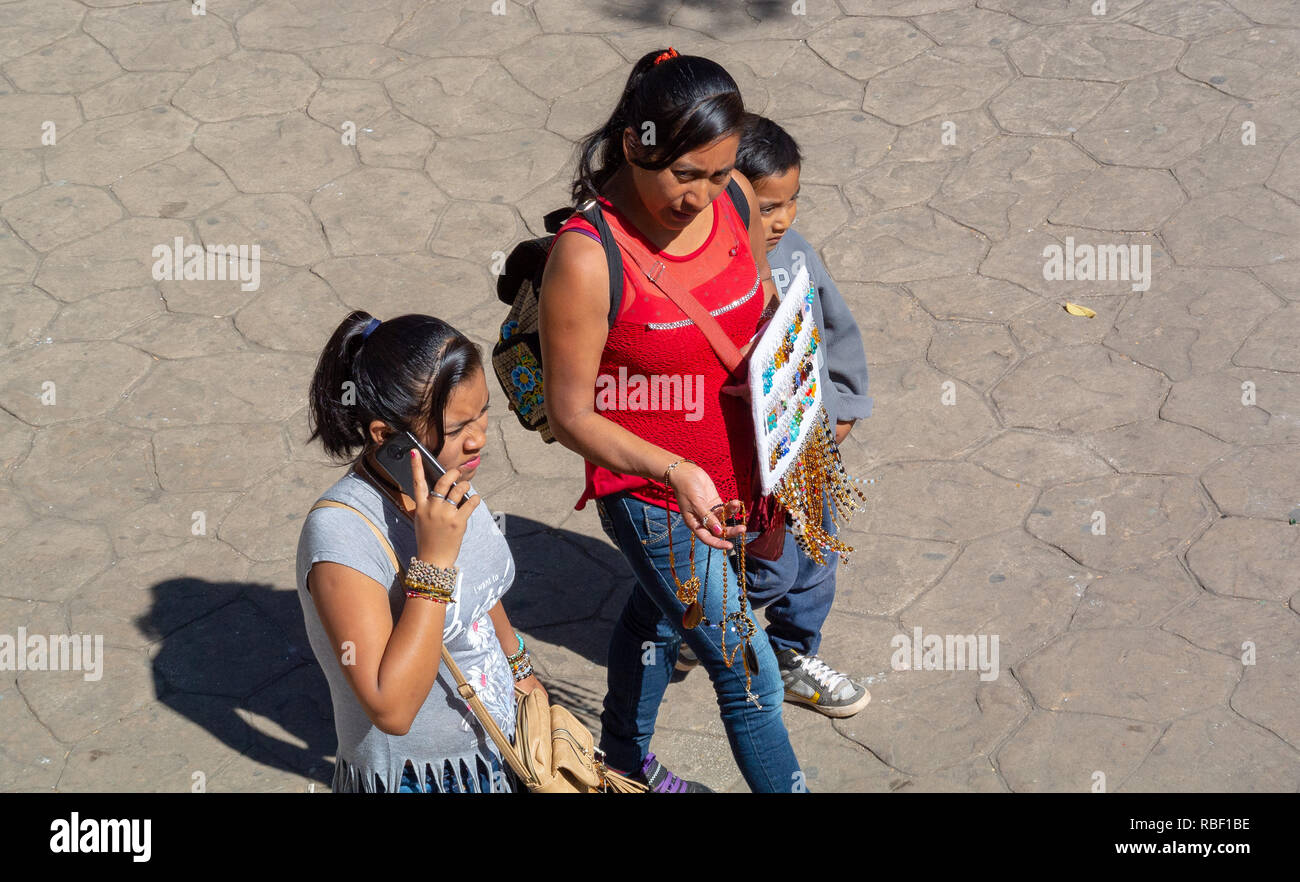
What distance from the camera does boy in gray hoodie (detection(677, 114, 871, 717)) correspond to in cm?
295

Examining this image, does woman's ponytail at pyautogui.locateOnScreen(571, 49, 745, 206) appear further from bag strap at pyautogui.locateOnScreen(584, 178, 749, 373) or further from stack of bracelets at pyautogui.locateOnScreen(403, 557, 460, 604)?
stack of bracelets at pyautogui.locateOnScreen(403, 557, 460, 604)

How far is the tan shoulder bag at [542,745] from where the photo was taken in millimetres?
2242

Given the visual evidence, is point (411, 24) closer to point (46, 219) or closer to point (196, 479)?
point (46, 219)

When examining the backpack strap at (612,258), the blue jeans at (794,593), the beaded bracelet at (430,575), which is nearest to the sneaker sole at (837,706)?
the blue jeans at (794,593)

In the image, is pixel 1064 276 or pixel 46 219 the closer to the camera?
pixel 1064 276

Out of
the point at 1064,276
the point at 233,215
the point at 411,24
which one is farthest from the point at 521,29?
the point at 1064,276

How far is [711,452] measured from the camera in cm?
262

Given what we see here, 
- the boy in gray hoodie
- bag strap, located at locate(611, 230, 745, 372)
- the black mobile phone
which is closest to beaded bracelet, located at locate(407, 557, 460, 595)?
the black mobile phone

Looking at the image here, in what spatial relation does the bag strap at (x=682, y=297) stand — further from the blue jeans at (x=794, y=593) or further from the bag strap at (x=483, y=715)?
the bag strap at (x=483, y=715)

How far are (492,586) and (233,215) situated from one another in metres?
3.70

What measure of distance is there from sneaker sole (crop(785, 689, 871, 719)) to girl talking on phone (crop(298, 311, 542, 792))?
129 cm

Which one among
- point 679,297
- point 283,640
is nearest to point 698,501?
point 679,297

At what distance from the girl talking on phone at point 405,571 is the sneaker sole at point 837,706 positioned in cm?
129

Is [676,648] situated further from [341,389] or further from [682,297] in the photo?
[341,389]
